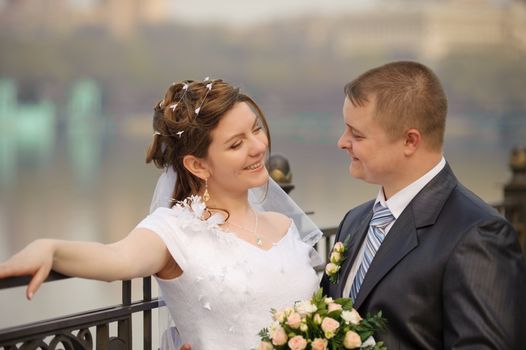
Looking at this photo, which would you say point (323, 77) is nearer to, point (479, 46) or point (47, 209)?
point (479, 46)

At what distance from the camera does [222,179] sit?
8.89ft

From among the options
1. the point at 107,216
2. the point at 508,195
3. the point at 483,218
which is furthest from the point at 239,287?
the point at 107,216

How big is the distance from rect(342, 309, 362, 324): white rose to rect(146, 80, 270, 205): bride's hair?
75cm

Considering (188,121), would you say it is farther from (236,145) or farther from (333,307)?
(333,307)

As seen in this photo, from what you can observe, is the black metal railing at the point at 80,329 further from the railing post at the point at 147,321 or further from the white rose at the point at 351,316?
the white rose at the point at 351,316

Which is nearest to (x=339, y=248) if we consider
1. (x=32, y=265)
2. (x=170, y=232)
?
(x=170, y=232)

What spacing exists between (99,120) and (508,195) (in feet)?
136

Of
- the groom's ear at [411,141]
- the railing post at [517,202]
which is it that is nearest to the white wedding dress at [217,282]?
the groom's ear at [411,141]

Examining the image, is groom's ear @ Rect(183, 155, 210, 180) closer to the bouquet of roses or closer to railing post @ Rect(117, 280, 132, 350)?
railing post @ Rect(117, 280, 132, 350)

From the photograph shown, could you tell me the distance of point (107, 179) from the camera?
3547cm

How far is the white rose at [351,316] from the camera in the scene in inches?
86.8

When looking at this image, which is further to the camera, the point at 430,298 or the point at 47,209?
the point at 47,209

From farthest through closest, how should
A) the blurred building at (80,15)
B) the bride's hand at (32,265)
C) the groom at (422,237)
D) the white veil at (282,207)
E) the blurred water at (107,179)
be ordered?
the blurred building at (80,15), the blurred water at (107,179), the white veil at (282,207), the groom at (422,237), the bride's hand at (32,265)

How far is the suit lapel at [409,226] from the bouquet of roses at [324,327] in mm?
98
